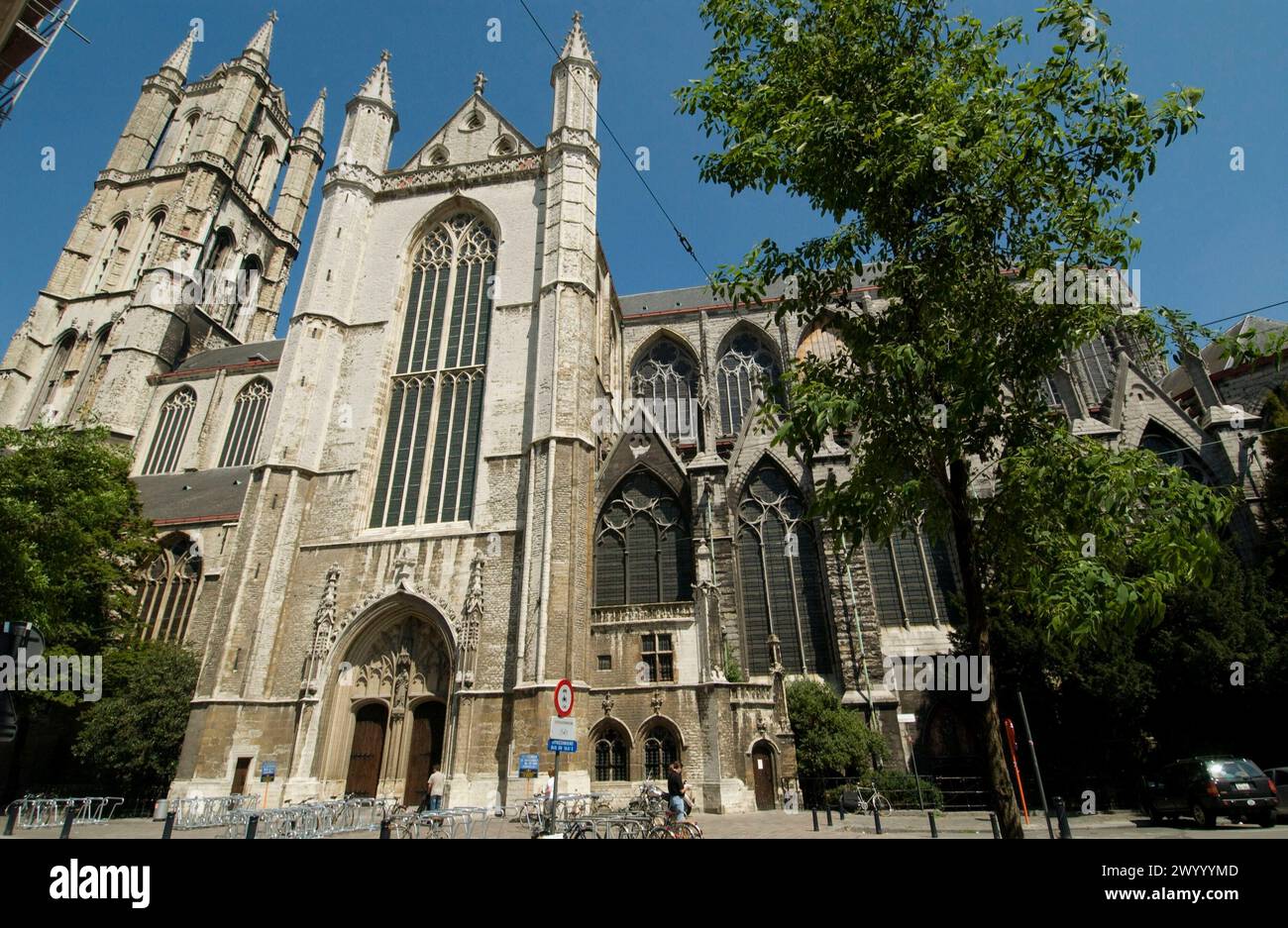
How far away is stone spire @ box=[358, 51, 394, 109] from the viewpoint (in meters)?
27.8

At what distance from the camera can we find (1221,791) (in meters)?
11.2

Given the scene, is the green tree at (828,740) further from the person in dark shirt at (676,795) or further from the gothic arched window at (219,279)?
the gothic arched window at (219,279)

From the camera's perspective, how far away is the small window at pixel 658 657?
18250 millimetres

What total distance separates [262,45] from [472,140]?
33.0 m

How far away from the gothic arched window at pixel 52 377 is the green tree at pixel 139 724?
24.1m

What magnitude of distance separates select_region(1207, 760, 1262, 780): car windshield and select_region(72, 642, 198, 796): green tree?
24713 millimetres

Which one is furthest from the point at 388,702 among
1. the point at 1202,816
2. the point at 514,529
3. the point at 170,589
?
the point at 1202,816

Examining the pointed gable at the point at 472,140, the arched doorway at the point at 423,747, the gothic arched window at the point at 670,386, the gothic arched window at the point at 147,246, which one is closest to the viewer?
the arched doorway at the point at 423,747

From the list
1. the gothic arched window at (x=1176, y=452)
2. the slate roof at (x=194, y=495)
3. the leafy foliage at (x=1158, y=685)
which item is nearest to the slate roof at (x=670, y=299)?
the gothic arched window at (x=1176, y=452)

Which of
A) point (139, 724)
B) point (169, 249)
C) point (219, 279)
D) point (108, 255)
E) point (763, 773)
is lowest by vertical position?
point (763, 773)

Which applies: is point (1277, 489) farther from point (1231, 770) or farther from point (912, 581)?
point (1231, 770)

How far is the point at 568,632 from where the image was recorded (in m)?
17.9

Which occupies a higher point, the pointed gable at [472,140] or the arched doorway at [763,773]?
the pointed gable at [472,140]
